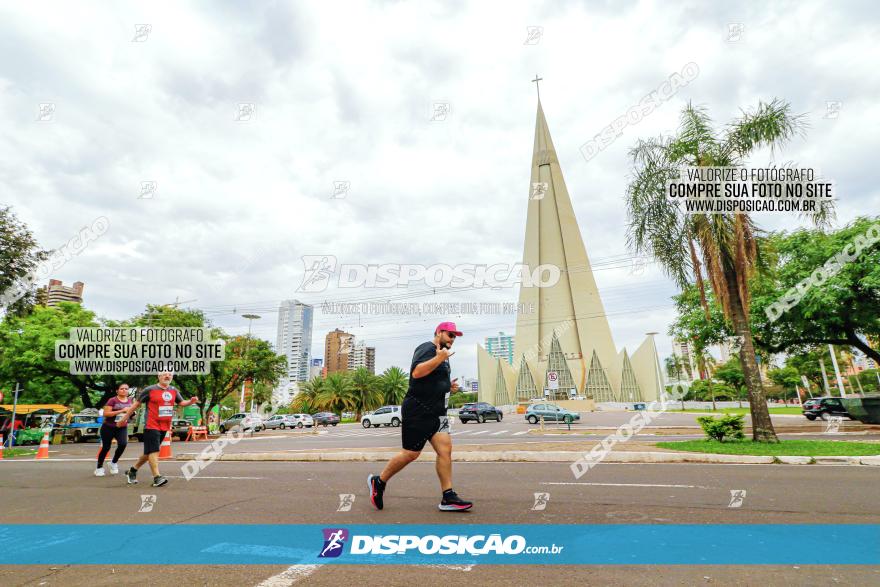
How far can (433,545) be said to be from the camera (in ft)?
12.4

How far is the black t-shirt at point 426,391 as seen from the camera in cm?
481

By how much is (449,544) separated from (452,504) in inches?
39.7

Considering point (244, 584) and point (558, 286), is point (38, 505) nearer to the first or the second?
point (244, 584)

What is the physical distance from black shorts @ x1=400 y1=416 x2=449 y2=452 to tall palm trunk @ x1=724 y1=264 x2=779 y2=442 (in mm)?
10885

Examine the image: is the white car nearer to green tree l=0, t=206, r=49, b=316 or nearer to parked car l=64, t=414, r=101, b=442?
parked car l=64, t=414, r=101, b=442

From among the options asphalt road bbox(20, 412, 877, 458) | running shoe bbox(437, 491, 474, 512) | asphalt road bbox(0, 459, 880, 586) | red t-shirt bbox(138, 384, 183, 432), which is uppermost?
red t-shirt bbox(138, 384, 183, 432)

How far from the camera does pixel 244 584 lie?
3008mm

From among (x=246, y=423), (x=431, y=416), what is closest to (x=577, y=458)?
(x=431, y=416)

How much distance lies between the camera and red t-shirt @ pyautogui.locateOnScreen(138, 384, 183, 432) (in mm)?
7380

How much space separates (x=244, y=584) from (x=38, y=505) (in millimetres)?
4855

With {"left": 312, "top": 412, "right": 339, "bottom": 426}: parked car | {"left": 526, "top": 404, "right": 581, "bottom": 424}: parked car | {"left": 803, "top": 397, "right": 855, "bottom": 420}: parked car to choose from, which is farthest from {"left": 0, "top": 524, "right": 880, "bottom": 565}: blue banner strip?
{"left": 312, "top": 412, "right": 339, "bottom": 426}: parked car

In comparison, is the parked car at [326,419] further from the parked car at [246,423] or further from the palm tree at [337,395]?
the palm tree at [337,395]

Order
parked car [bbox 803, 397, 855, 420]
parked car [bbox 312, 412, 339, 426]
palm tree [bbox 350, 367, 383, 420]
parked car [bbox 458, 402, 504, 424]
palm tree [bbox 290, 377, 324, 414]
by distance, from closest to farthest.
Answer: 1. parked car [bbox 803, 397, 855, 420]
2. parked car [bbox 458, 402, 504, 424]
3. parked car [bbox 312, 412, 339, 426]
4. palm tree [bbox 350, 367, 383, 420]
5. palm tree [bbox 290, 377, 324, 414]

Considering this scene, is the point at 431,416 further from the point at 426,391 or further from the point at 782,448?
the point at 782,448
